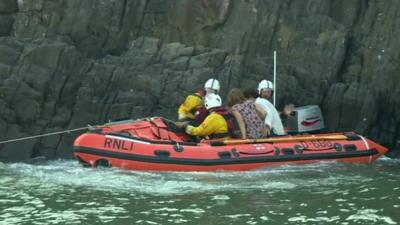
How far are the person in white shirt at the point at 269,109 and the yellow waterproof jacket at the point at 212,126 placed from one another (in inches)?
40.7

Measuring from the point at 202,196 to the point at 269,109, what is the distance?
435 centimetres

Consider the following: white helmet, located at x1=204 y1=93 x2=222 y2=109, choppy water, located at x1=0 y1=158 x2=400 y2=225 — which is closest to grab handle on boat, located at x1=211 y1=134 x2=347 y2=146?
choppy water, located at x1=0 y1=158 x2=400 y2=225

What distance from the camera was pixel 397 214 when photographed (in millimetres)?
8797

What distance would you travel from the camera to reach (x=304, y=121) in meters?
15.0

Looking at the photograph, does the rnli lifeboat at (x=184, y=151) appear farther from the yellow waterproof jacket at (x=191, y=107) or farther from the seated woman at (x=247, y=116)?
the yellow waterproof jacket at (x=191, y=107)

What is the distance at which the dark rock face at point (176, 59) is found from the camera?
16.2 m

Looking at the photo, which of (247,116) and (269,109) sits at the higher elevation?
(269,109)

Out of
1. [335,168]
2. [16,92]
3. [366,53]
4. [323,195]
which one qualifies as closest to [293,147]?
[335,168]

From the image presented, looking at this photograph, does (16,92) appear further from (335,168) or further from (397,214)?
(397,214)

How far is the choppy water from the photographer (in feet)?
28.3

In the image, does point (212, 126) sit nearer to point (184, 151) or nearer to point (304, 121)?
point (184, 151)

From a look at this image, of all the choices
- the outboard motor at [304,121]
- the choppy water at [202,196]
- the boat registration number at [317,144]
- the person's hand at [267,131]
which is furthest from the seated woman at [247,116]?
the outboard motor at [304,121]

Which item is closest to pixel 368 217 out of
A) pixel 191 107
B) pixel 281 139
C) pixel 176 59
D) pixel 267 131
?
pixel 281 139

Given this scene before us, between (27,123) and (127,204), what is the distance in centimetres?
736
